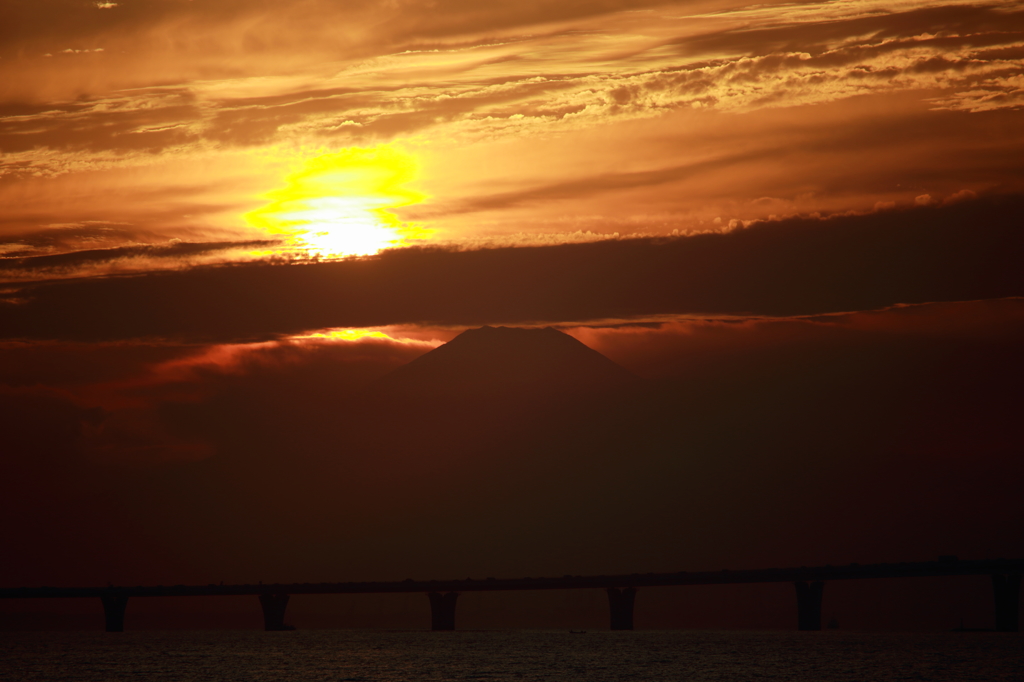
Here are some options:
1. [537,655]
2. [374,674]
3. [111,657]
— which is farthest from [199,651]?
[374,674]

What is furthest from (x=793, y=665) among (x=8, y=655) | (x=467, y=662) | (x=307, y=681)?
(x=8, y=655)

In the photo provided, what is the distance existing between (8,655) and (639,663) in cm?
10576

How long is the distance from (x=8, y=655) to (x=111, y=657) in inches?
950

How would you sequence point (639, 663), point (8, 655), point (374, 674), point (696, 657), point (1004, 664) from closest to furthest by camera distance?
point (374, 674), point (1004, 664), point (639, 663), point (696, 657), point (8, 655)

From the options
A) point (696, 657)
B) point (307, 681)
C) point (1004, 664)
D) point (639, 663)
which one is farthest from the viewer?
point (696, 657)

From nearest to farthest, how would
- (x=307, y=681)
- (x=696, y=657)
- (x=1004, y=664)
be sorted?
1. (x=307, y=681)
2. (x=1004, y=664)
3. (x=696, y=657)

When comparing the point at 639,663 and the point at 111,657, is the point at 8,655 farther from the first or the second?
the point at 639,663

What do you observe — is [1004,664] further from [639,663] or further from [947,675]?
[639,663]

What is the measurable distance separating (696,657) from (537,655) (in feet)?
80.3

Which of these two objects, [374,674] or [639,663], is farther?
[639,663]

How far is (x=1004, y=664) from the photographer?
137 m

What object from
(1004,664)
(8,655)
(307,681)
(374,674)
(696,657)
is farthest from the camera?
(8,655)

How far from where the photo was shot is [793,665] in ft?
455

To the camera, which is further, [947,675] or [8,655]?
[8,655]
